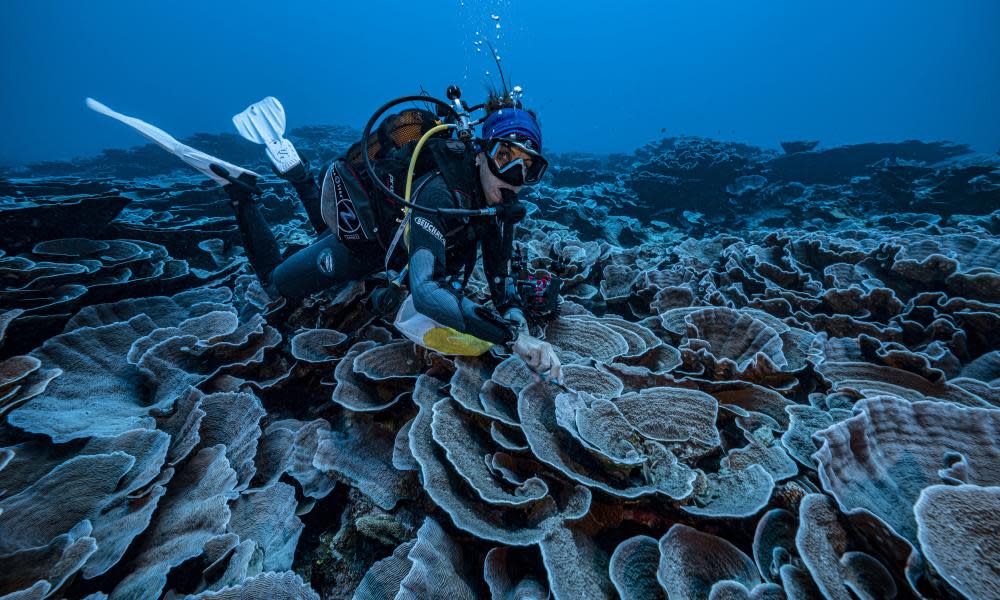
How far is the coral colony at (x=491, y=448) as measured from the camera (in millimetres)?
1505

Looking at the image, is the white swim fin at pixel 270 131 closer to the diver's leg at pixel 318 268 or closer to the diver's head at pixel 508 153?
the diver's leg at pixel 318 268

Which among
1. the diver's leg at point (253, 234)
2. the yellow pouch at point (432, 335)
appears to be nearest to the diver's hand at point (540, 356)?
the yellow pouch at point (432, 335)

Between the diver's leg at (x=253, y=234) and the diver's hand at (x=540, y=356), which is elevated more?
the diver's leg at (x=253, y=234)

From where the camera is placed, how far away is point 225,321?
301 cm

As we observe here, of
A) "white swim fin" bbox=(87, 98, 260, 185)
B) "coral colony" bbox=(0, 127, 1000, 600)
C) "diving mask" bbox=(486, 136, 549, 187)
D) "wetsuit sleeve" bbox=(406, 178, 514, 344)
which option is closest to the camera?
"coral colony" bbox=(0, 127, 1000, 600)

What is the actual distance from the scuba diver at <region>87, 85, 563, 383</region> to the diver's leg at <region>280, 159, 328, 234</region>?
1.59 ft

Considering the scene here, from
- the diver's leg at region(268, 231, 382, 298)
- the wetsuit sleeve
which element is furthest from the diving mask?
the diver's leg at region(268, 231, 382, 298)

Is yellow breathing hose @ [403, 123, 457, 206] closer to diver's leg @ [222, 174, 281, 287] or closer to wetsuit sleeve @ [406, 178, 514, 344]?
wetsuit sleeve @ [406, 178, 514, 344]

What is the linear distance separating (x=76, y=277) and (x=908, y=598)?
615 centimetres

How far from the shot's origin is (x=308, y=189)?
4555mm

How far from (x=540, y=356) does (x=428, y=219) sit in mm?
1273

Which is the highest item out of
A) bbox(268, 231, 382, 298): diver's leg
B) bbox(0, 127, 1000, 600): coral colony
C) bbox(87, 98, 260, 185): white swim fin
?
bbox(87, 98, 260, 185): white swim fin

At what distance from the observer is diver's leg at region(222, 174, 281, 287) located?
3920mm

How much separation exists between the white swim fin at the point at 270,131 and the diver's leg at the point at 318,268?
5.23 feet
